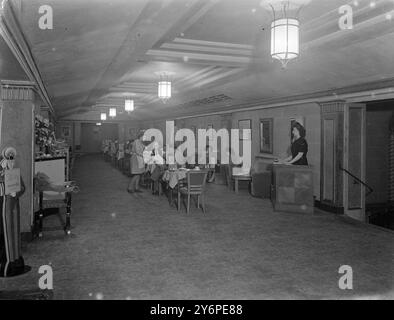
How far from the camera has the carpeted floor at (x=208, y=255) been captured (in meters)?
3.74

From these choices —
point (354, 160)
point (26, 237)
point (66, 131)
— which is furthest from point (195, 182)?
point (66, 131)

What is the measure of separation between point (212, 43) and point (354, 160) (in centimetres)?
387

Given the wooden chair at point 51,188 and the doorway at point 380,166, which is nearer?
the wooden chair at point 51,188

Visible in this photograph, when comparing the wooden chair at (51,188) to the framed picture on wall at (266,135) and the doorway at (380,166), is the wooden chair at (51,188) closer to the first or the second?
the framed picture on wall at (266,135)

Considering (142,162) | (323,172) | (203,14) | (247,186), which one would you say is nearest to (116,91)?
(142,162)

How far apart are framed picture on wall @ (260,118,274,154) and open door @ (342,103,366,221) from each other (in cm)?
269

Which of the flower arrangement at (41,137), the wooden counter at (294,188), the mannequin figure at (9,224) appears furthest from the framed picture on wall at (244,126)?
the mannequin figure at (9,224)

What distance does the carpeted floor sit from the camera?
3.74m

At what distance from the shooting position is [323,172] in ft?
25.7

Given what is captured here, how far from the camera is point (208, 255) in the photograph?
4773mm

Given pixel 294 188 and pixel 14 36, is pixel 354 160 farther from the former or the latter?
pixel 14 36

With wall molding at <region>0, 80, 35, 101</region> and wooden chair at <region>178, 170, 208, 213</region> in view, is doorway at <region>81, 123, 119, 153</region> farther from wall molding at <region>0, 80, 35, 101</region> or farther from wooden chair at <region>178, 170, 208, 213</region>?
wall molding at <region>0, 80, 35, 101</region>

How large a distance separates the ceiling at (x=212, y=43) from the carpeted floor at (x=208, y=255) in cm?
248

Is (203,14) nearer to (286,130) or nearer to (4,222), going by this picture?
(4,222)
